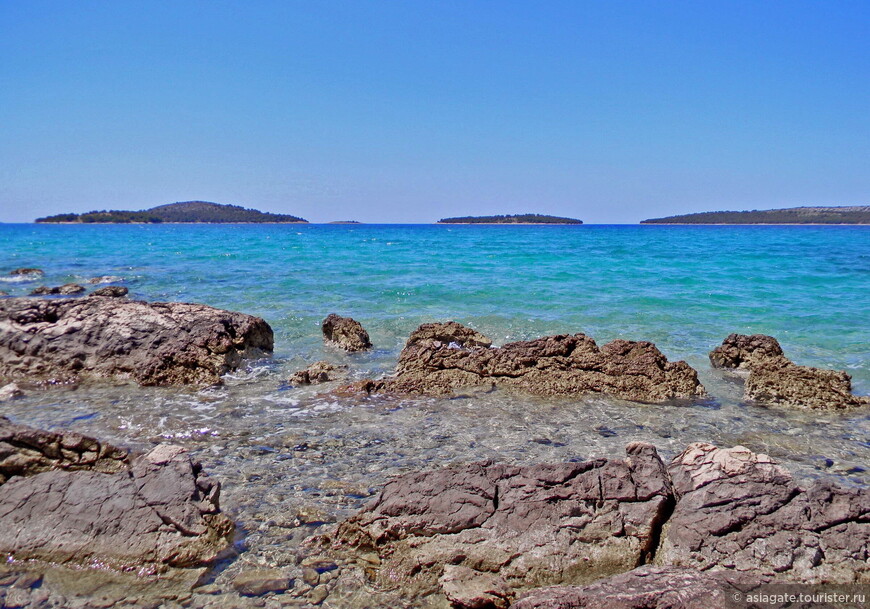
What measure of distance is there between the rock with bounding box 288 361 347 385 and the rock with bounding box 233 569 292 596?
4.89 metres

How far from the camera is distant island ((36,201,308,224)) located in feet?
523

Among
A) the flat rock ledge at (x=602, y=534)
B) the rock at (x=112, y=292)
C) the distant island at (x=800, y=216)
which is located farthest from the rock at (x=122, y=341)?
the distant island at (x=800, y=216)

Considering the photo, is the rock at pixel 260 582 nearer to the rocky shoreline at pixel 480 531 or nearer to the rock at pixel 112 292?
the rocky shoreline at pixel 480 531

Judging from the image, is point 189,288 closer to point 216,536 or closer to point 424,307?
point 424,307

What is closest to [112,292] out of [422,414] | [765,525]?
[422,414]

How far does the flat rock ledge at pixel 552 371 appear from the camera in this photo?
824 centimetres

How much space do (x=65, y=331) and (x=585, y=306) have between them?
478 inches

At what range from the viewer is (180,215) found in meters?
178

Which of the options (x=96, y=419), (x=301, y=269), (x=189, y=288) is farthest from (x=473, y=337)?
(x=301, y=269)

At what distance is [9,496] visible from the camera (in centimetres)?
434

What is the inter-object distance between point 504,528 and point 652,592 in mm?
1044

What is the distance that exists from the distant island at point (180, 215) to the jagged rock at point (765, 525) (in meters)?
177

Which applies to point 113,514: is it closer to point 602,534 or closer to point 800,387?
point 602,534

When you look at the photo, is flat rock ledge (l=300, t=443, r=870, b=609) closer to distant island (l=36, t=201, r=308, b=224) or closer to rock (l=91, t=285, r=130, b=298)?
rock (l=91, t=285, r=130, b=298)
